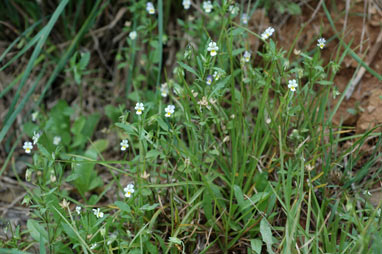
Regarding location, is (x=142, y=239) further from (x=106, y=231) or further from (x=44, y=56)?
(x=44, y=56)

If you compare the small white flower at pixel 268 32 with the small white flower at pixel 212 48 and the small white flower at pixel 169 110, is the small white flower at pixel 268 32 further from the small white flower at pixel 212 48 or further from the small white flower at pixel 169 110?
the small white flower at pixel 169 110

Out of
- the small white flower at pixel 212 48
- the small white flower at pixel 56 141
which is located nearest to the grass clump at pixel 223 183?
the small white flower at pixel 212 48

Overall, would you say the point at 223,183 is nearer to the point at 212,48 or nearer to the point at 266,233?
the point at 266,233

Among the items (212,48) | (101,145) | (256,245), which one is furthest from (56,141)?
(256,245)

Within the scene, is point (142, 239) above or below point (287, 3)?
below

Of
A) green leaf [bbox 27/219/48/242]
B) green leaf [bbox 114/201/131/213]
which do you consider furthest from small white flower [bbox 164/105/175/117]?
green leaf [bbox 27/219/48/242]

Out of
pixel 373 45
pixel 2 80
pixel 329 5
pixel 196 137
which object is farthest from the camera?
pixel 2 80

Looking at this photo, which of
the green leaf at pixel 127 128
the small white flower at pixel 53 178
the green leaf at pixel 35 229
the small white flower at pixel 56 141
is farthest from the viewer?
the small white flower at pixel 56 141

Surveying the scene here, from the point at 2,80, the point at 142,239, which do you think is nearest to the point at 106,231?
the point at 142,239

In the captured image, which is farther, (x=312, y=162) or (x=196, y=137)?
(x=312, y=162)
